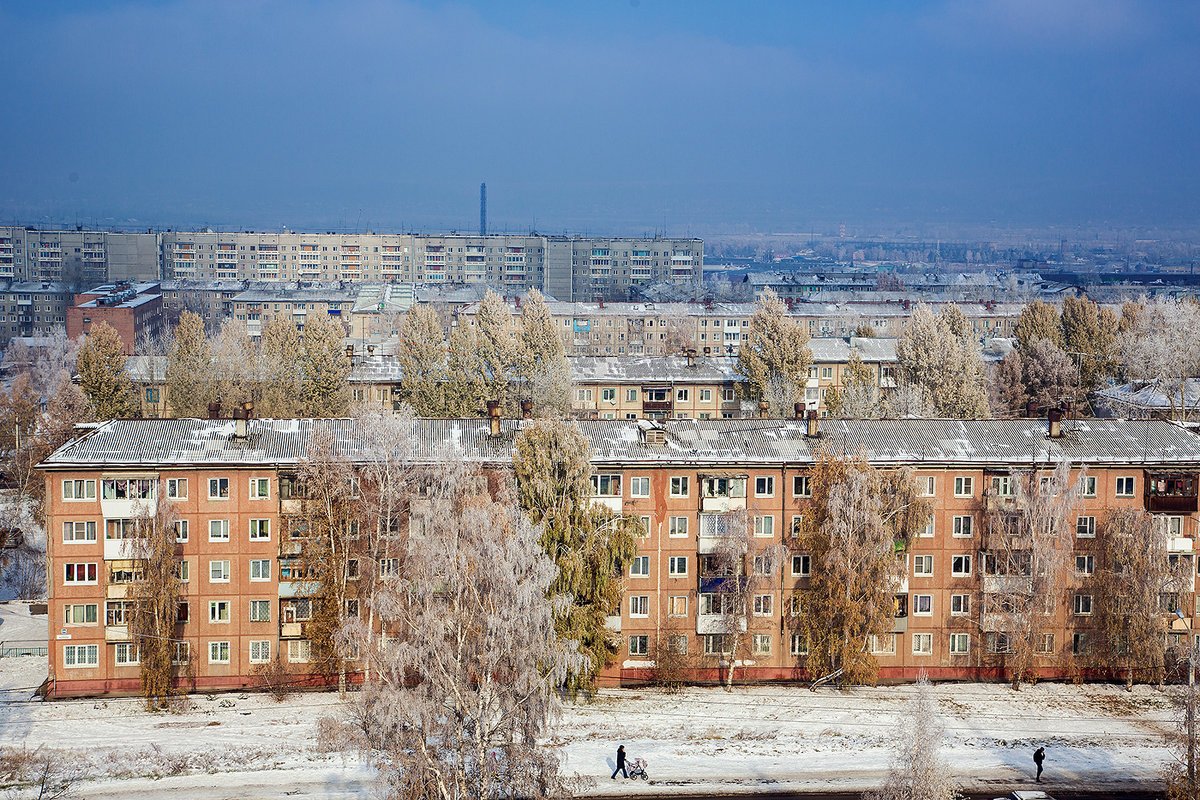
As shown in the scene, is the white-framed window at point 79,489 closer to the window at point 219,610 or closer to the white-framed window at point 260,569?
the window at point 219,610

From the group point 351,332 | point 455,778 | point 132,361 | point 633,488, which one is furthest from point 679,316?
point 455,778

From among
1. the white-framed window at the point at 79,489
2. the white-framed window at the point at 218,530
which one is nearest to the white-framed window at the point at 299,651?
the white-framed window at the point at 218,530

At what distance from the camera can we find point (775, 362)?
76.6 m

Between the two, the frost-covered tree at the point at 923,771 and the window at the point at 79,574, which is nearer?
the frost-covered tree at the point at 923,771

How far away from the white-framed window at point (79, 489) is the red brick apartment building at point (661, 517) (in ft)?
0.21

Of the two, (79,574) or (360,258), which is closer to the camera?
(79,574)

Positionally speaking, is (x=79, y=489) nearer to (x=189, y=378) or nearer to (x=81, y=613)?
(x=81, y=613)

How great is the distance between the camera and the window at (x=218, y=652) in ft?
135

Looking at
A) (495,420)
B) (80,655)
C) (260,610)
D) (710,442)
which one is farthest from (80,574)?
(710,442)

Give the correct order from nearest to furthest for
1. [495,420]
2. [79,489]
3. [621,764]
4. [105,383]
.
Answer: [621,764] → [79,489] → [495,420] → [105,383]

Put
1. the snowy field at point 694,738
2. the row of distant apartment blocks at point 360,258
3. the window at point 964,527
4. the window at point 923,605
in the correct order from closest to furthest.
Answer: the snowy field at point 694,738 → the window at point 923,605 → the window at point 964,527 → the row of distant apartment blocks at point 360,258

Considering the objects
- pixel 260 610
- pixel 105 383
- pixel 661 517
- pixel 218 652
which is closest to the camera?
pixel 218 652

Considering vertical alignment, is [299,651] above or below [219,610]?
below

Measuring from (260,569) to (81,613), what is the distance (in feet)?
18.7
